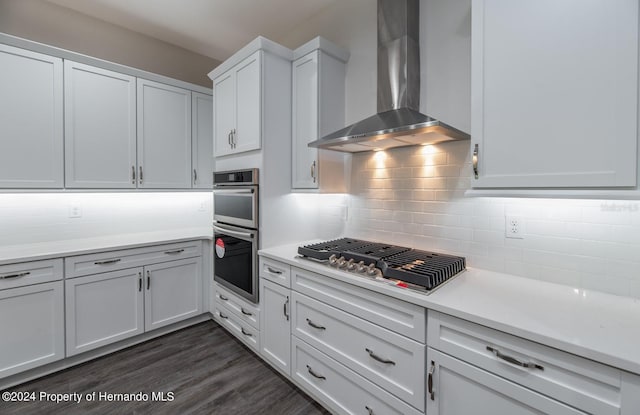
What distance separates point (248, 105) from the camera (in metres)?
2.37

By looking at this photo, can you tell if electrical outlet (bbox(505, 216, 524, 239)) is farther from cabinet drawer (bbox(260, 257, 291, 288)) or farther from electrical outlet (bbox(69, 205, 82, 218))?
electrical outlet (bbox(69, 205, 82, 218))

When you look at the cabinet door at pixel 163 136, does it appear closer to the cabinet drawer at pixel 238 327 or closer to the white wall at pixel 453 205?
the cabinet drawer at pixel 238 327

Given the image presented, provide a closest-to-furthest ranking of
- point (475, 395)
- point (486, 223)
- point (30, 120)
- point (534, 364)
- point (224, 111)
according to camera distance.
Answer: point (534, 364)
point (475, 395)
point (486, 223)
point (30, 120)
point (224, 111)

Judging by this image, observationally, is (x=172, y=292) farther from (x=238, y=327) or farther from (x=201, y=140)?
(x=201, y=140)

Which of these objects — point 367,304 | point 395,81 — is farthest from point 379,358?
point 395,81

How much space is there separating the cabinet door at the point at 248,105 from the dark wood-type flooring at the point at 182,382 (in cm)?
173

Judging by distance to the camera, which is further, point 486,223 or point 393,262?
point 486,223

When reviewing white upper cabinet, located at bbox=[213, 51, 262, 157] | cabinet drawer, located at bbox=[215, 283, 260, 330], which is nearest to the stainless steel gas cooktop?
cabinet drawer, located at bbox=[215, 283, 260, 330]

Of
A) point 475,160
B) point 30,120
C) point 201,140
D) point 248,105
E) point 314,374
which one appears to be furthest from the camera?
point 201,140

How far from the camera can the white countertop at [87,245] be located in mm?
2096

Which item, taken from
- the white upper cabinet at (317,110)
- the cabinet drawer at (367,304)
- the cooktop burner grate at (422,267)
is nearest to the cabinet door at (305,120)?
the white upper cabinet at (317,110)

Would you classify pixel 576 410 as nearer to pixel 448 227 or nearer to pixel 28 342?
pixel 448 227

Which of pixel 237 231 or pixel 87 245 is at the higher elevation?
pixel 237 231

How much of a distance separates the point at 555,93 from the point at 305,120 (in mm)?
1598
